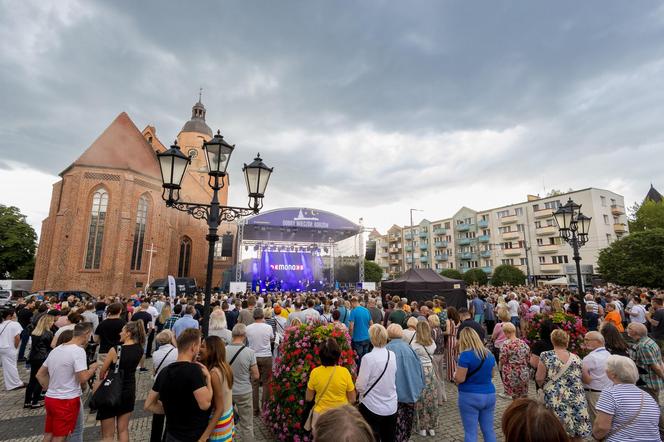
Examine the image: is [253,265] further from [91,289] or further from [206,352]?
[206,352]

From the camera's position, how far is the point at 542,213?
4300 centimetres

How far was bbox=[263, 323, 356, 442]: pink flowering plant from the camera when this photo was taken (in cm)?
414

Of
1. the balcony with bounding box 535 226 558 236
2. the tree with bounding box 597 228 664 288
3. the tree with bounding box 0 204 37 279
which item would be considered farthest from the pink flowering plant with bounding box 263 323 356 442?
the balcony with bounding box 535 226 558 236

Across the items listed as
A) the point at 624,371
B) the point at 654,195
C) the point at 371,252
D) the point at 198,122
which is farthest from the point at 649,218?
the point at 198,122

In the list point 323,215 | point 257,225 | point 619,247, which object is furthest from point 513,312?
point 619,247

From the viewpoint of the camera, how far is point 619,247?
28625 millimetres

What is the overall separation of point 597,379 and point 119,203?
3302 cm

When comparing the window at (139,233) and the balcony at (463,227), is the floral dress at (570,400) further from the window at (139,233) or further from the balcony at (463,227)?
the balcony at (463,227)

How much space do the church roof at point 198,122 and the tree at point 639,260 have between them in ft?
166

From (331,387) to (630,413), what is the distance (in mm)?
2527

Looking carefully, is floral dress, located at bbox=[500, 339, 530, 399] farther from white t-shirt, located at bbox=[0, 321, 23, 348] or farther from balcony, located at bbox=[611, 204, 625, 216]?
balcony, located at bbox=[611, 204, 625, 216]

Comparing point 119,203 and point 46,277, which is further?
point 119,203

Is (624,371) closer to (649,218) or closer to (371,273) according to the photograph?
(649,218)

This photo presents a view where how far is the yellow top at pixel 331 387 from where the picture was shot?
10.7 ft
